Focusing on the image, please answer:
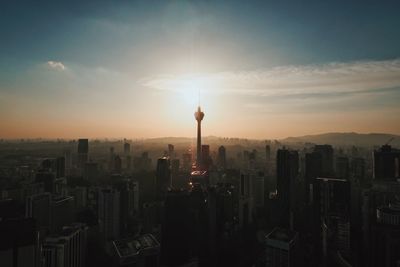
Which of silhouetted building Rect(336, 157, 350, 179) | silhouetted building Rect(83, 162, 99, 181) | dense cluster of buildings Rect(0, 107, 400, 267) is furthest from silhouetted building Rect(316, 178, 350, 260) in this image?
silhouetted building Rect(83, 162, 99, 181)

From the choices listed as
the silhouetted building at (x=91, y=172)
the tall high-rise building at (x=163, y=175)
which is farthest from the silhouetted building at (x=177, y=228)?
the silhouetted building at (x=91, y=172)

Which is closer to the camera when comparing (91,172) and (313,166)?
(313,166)

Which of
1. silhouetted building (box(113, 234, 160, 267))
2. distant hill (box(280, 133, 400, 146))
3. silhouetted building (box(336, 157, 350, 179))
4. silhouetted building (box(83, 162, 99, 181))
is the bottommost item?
silhouetted building (box(113, 234, 160, 267))

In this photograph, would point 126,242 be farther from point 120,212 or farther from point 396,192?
point 396,192

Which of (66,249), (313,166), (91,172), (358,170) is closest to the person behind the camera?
(66,249)

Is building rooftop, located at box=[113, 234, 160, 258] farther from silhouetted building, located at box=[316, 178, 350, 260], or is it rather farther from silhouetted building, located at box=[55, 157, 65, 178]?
silhouetted building, located at box=[55, 157, 65, 178]

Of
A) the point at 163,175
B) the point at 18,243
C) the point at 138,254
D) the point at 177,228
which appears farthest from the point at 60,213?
the point at 18,243

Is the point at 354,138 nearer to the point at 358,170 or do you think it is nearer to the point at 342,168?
the point at 358,170
